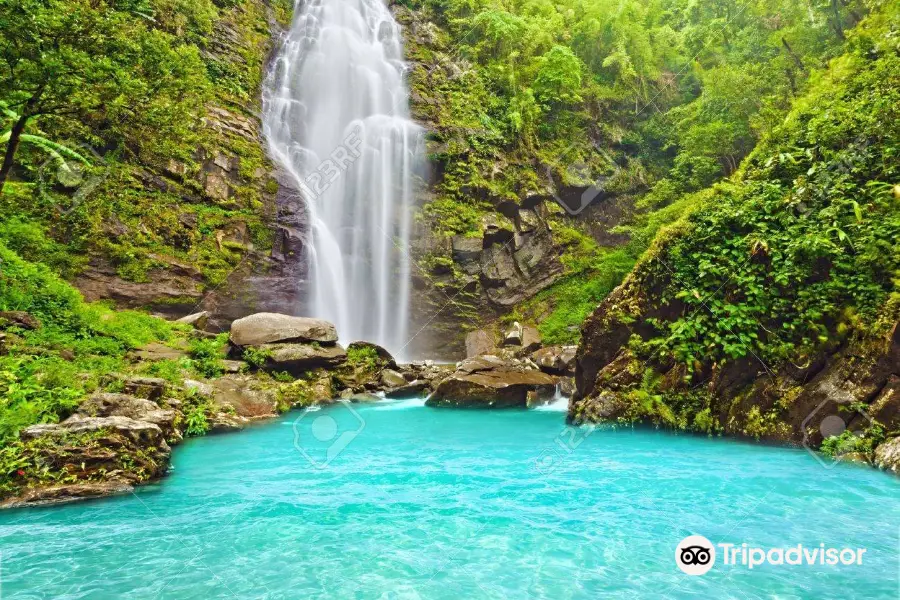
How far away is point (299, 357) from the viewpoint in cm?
1449

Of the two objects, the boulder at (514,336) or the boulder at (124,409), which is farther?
the boulder at (514,336)

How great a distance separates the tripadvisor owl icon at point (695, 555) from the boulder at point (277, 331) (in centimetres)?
1268

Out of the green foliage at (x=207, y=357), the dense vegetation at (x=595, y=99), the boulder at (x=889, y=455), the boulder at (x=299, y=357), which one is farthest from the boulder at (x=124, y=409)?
the dense vegetation at (x=595, y=99)

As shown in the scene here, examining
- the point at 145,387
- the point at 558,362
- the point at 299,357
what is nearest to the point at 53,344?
the point at 145,387

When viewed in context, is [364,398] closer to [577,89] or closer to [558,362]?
[558,362]

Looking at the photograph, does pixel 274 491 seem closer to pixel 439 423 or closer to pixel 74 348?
pixel 439 423

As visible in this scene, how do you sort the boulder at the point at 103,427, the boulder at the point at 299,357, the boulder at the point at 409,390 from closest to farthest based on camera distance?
the boulder at the point at 103,427 → the boulder at the point at 299,357 → the boulder at the point at 409,390

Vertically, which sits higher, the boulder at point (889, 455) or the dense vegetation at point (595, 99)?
the dense vegetation at point (595, 99)

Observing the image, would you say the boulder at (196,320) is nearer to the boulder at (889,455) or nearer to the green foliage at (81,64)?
the green foliage at (81,64)

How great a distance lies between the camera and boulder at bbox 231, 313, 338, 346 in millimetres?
14719

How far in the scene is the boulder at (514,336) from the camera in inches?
814

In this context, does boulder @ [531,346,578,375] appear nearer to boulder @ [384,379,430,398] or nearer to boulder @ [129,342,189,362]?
boulder @ [384,379,430,398]

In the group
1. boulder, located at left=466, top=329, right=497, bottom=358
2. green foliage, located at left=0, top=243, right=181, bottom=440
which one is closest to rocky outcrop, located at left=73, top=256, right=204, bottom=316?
green foliage, located at left=0, top=243, right=181, bottom=440

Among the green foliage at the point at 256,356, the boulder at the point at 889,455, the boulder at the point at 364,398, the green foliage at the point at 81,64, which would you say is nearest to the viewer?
the boulder at the point at 889,455
